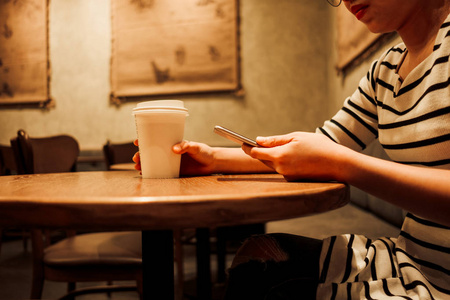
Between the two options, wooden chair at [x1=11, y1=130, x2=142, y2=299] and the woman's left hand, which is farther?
wooden chair at [x1=11, y1=130, x2=142, y2=299]

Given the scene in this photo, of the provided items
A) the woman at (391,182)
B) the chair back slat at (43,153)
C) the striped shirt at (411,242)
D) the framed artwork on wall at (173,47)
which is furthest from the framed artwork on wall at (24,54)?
the striped shirt at (411,242)

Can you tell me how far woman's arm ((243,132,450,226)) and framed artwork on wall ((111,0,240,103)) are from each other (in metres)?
2.92

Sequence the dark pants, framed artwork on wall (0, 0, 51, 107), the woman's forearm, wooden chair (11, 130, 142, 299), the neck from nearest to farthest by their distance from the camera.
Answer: the dark pants < the neck < the woman's forearm < wooden chair (11, 130, 142, 299) < framed artwork on wall (0, 0, 51, 107)

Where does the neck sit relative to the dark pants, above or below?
above

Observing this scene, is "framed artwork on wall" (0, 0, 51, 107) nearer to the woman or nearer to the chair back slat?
the chair back slat

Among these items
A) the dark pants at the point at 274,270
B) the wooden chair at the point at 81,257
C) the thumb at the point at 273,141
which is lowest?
the wooden chair at the point at 81,257

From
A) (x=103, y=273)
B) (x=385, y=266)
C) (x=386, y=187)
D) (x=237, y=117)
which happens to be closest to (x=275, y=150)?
(x=386, y=187)

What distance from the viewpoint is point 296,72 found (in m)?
3.41

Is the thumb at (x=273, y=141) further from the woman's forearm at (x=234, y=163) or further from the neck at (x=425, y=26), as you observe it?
the neck at (x=425, y=26)

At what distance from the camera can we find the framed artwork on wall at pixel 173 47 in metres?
3.45

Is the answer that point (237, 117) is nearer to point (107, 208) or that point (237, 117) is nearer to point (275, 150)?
point (275, 150)

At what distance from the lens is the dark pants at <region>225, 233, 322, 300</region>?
2.07ft

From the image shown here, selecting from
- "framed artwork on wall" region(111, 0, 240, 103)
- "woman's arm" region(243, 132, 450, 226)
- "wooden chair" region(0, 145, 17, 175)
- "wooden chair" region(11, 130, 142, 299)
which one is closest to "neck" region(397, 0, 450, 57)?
"woman's arm" region(243, 132, 450, 226)

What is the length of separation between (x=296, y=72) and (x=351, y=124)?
256cm
